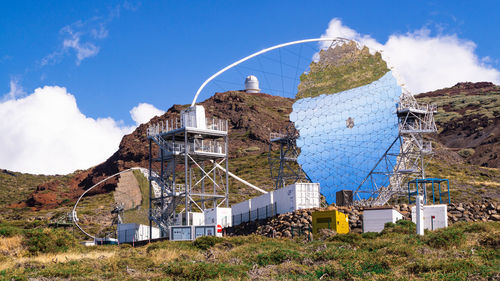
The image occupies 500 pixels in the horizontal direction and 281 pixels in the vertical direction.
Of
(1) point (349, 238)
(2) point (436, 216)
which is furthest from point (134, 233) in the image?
(1) point (349, 238)

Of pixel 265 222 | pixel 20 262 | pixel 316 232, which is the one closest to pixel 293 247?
pixel 316 232

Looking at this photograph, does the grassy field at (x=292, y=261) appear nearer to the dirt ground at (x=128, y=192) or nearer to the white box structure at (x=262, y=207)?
the white box structure at (x=262, y=207)

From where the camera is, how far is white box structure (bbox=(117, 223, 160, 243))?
54.5 meters

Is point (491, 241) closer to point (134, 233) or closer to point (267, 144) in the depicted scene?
point (134, 233)

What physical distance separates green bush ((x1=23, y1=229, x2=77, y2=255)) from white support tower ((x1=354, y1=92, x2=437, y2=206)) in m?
23.4

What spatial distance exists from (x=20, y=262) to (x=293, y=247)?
12.9m

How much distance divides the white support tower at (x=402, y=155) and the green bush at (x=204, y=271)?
27.0 metres

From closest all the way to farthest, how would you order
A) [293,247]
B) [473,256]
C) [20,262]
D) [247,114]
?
[473,256]
[20,262]
[293,247]
[247,114]

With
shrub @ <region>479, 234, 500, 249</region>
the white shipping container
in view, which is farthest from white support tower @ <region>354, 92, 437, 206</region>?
shrub @ <region>479, 234, 500, 249</region>

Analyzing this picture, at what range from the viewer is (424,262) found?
805 inches

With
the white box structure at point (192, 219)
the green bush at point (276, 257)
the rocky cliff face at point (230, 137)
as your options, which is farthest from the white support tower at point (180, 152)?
the rocky cliff face at point (230, 137)

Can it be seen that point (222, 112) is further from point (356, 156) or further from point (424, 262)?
point (424, 262)

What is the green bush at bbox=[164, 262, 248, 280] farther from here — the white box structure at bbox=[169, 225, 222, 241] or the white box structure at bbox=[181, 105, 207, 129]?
the white box structure at bbox=[181, 105, 207, 129]

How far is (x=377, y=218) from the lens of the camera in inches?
1508
